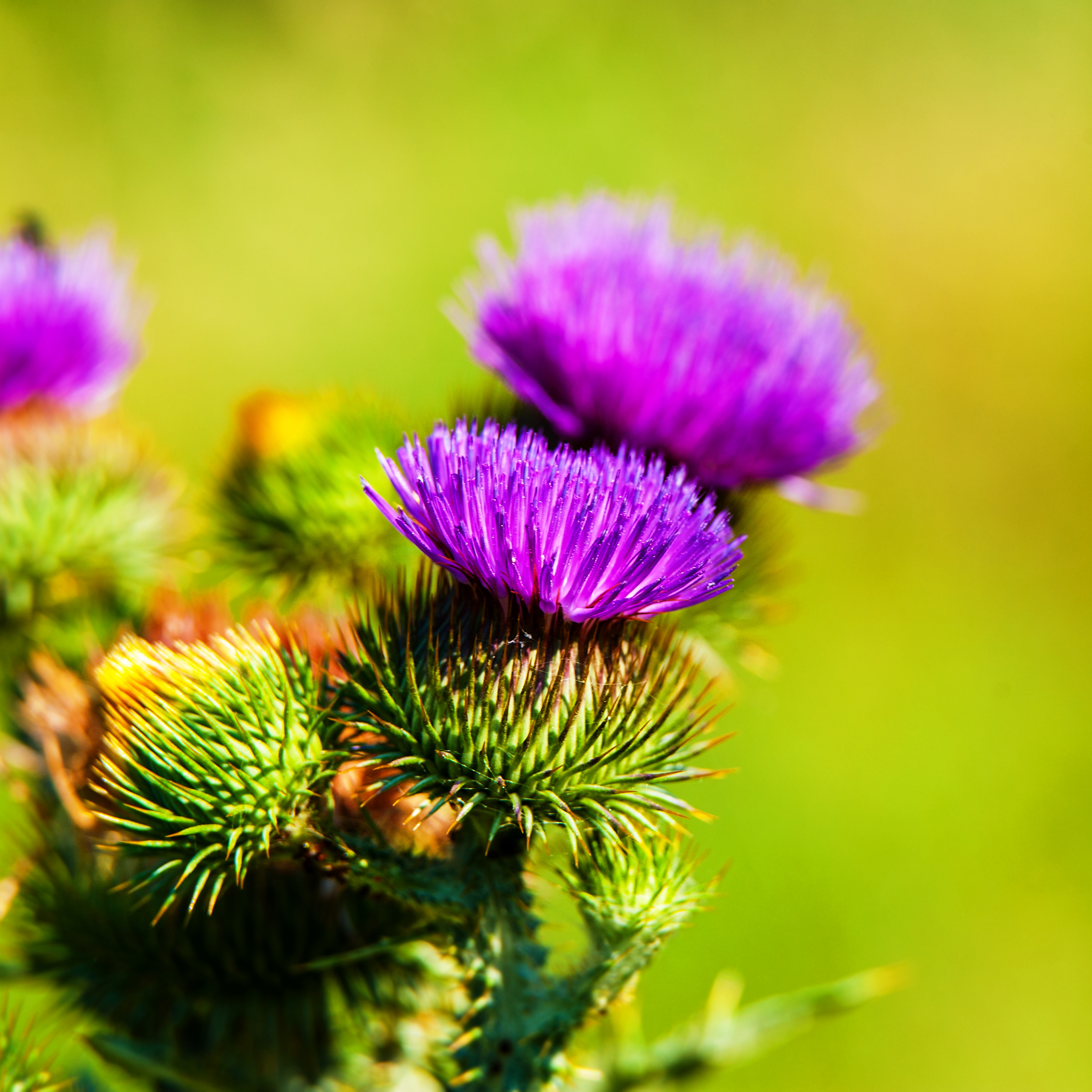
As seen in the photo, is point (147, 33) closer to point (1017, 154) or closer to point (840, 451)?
point (1017, 154)

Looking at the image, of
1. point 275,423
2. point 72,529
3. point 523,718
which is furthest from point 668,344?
point 72,529

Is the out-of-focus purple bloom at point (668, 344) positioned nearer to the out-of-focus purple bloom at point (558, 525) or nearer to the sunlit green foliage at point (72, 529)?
the out-of-focus purple bloom at point (558, 525)

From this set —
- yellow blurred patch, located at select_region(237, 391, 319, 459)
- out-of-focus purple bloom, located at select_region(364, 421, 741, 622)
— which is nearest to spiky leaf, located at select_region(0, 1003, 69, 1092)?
out-of-focus purple bloom, located at select_region(364, 421, 741, 622)

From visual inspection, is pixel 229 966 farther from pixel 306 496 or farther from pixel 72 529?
pixel 72 529

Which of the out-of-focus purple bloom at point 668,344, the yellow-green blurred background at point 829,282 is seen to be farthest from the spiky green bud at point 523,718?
the yellow-green blurred background at point 829,282

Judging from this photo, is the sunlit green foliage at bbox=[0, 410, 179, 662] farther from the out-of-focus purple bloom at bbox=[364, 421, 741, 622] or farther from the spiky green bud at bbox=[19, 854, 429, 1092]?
the out-of-focus purple bloom at bbox=[364, 421, 741, 622]
